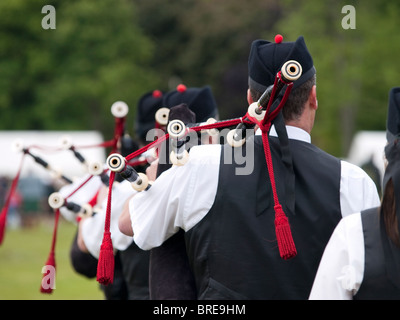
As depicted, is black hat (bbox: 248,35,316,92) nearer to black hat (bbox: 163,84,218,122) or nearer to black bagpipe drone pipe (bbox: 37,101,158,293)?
black hat (bbox: 163,84,218,122)

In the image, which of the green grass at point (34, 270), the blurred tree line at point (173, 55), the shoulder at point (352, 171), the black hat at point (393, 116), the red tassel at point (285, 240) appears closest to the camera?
the black hat at point (393, 116)

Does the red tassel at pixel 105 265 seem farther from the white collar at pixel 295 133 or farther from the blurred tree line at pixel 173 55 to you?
the blurred tree line at pixel 173 55

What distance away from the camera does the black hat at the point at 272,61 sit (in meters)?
2.97

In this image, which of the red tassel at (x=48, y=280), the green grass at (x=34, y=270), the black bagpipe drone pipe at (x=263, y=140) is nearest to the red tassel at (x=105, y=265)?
the black bagpipe drone pipe at (x=263, y=140)

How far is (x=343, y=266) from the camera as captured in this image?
2.21 meters

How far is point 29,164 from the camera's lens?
2188 cm

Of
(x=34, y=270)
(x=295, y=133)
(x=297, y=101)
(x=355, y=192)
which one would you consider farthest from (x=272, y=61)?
(x=34, y=270)

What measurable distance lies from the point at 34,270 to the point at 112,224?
886 centimetres

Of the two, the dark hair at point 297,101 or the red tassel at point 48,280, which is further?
the red tassel at point 48,280

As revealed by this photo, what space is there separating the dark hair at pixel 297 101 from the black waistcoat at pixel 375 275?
2.54 feet

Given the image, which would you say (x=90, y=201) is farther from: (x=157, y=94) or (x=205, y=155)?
(x=205, y=155)

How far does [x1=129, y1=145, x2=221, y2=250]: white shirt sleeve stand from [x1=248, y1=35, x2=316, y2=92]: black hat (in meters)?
0.35
